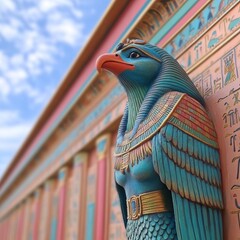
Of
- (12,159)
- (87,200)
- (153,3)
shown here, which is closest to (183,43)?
(153,3)

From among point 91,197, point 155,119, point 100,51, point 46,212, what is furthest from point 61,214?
point 155,119

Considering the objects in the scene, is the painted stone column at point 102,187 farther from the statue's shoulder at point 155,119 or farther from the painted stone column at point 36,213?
the painted stone column at point 36,213

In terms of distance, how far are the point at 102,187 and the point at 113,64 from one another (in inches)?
98.0

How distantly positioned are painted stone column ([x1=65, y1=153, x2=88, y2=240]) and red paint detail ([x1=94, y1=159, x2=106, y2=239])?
1.98ft

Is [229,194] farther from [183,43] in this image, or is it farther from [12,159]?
[12,159]

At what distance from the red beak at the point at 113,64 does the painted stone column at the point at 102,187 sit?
232cm

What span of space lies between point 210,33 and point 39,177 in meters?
6.36

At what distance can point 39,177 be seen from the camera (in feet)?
27.7

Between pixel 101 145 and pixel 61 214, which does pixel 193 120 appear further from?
pixel 61 214

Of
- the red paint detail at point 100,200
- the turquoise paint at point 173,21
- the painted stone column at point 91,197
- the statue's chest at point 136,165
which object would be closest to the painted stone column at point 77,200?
the painted stone column at point 91,197

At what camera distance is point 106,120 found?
484cm

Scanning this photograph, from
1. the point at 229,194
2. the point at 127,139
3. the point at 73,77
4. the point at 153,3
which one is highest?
the point at 73,77

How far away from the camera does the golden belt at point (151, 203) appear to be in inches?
87.7

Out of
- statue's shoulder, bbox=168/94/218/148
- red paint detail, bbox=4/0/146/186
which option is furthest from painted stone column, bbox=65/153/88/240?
statue's shoulder, bbox=168/94/218/148
